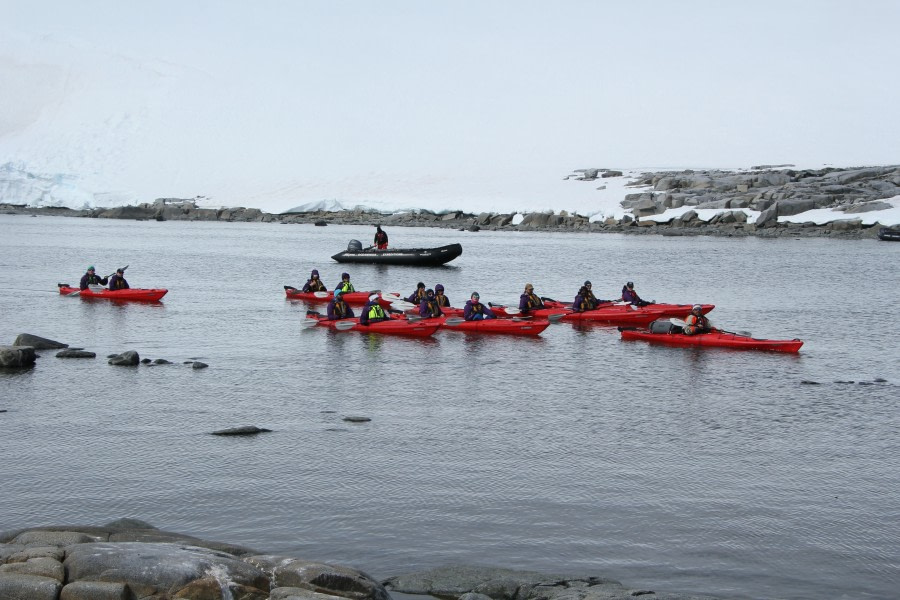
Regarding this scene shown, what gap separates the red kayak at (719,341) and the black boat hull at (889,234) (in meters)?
46.1

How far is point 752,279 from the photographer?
45750mm

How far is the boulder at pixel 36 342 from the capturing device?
24750mm

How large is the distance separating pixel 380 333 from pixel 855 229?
52.7 m

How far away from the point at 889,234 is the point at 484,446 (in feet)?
192

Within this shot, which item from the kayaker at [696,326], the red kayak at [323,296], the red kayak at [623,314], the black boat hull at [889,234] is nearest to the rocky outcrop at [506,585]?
the kayaker at [696,326]

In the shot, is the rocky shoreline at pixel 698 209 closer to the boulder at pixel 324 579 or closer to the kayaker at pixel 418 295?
the kayaker at pixel 418 295

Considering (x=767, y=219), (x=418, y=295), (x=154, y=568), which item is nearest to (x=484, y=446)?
(x=154, y=568)

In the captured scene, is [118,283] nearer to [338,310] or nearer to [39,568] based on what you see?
[338,310]

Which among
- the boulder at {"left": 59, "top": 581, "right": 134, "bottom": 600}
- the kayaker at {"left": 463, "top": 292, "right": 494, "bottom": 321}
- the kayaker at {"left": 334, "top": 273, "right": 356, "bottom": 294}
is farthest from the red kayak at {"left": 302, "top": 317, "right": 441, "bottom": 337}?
the boulder at {"left": 59, "top": 581, "right": 134, "bottom": 600}

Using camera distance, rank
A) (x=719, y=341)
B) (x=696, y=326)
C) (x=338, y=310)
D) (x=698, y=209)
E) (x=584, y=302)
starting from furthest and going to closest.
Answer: (x=698, y=209)
(x=584, y=302)
(x=338, y=310)
(x=696, y=326)
(x=719, y=341)

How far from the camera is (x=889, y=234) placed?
68.1 meters

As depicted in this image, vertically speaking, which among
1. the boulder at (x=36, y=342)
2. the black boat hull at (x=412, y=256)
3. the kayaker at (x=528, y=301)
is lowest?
the boulder at (x=36, y=342)

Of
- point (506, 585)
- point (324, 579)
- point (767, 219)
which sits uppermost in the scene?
point (767, 219)

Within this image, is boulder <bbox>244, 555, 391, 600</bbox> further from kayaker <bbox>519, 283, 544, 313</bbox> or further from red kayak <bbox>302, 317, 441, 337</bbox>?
kayaker <bbox>519, 283, 544, 313</bbox>
